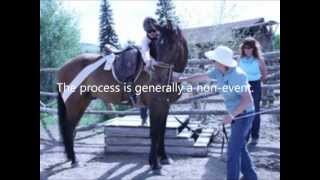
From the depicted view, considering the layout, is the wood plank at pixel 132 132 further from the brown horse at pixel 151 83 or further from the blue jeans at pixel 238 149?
the blue jeans at pixel 238 149

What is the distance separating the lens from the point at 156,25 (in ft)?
9.87

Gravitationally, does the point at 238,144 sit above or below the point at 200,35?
below

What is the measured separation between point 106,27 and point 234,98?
4.04ft

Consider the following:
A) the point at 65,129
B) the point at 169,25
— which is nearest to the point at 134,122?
the point at 65,129

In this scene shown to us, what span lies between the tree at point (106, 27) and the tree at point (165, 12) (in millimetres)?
368

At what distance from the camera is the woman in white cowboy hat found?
7.86 ft

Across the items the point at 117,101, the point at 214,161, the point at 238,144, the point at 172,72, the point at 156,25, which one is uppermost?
the point at 156,25

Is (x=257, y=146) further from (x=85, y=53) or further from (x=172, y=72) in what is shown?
(x=85, y=53)

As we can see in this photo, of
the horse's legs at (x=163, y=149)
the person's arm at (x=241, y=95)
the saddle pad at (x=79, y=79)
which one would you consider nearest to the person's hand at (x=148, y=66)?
the horse's legs at (x=163, y=149)

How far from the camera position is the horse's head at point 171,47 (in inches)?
119

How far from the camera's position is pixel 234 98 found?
245 cm
